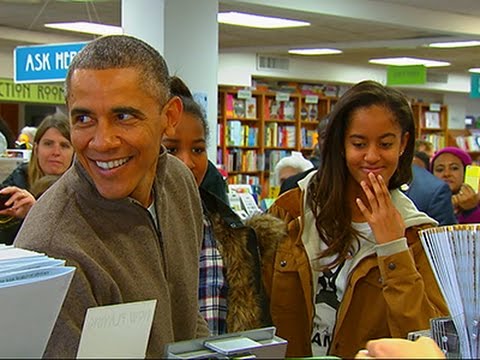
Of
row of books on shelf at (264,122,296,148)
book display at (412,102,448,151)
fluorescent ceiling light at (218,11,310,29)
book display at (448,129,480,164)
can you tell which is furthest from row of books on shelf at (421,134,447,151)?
fluorescent ceiling light at (218,11,310,29)

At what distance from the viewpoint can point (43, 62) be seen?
6.19 metres

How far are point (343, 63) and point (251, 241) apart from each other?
388 inches

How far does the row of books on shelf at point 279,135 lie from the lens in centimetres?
1164

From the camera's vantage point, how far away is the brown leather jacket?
6.34 ft

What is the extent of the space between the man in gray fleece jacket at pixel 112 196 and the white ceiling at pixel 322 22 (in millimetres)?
4280

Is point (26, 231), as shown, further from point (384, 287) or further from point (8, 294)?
point (384, 287)

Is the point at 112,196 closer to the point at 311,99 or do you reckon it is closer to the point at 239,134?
the point at 239,134

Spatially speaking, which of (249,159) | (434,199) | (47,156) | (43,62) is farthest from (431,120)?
(47,156)

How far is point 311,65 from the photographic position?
11.3m

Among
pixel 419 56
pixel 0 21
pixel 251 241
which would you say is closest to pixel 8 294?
pixel 251 241

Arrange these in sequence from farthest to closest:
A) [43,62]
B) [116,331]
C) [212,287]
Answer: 1. [43,62]
2. [212,287]
3. [116,331]

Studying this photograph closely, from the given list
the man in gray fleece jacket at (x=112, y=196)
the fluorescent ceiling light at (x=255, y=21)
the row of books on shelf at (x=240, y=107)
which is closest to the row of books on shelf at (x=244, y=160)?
the row of books on shelf at (x=240, y=107)

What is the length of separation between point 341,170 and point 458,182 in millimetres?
3383

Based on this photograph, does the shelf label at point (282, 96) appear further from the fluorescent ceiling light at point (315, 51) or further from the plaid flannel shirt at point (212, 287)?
the plaid flannel shirt at point (212, 287)
